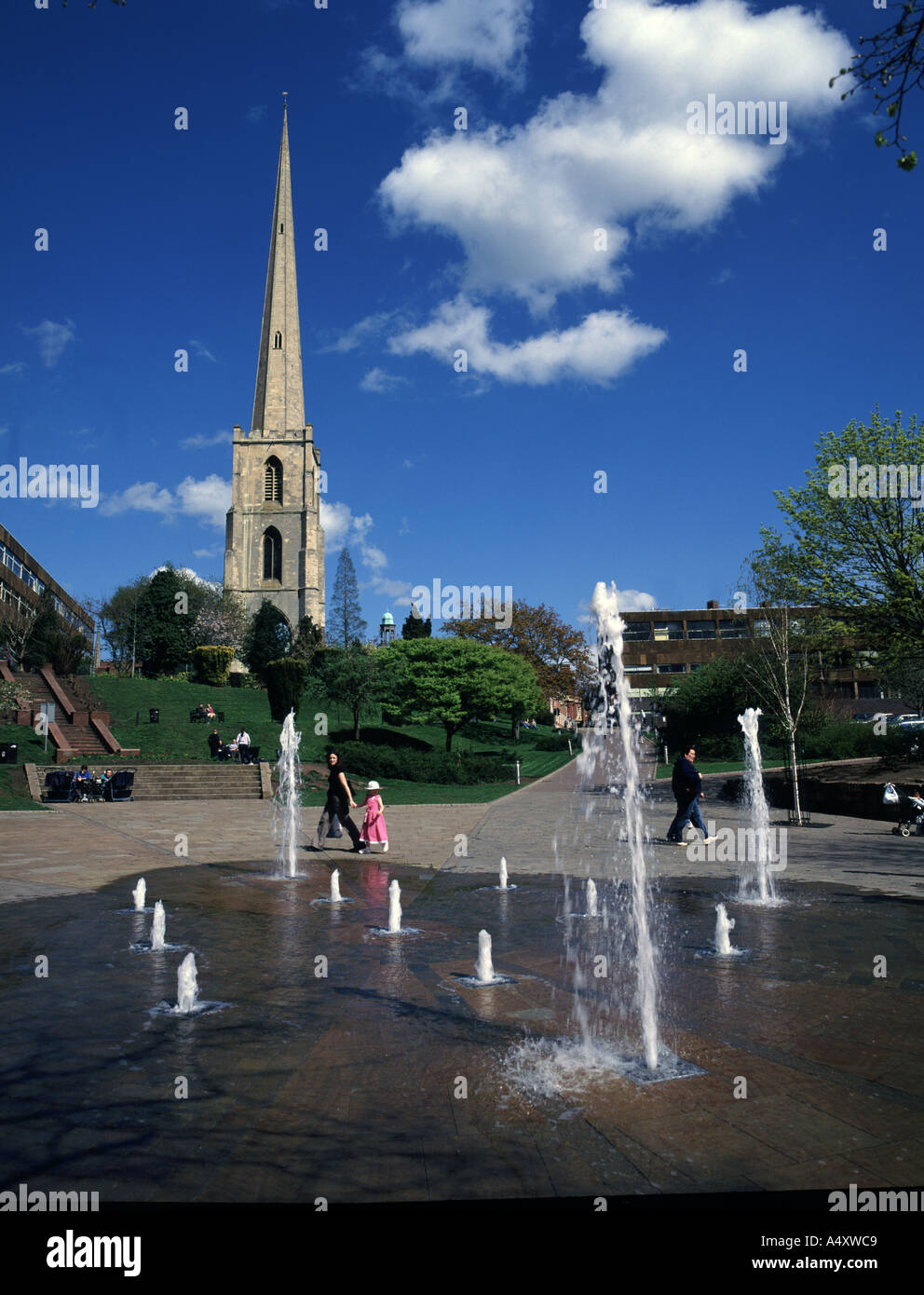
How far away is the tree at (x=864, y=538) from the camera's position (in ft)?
74.3

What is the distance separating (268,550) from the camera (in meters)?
83.8

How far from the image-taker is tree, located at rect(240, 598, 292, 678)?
67.6m

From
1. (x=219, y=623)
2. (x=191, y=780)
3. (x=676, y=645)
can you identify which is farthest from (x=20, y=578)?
(x=676, y=645)

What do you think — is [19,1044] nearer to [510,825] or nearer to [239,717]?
[510,825]

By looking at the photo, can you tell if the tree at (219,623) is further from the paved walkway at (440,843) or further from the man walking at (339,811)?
the man walking at (339,811)

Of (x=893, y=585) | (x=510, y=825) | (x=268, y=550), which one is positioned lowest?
(x=510, y=825)

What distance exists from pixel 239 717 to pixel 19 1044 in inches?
1619

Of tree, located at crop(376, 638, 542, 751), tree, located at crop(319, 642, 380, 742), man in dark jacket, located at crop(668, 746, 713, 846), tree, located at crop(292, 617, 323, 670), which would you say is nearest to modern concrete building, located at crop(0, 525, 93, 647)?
tree, located at crop(292, 617, 323, 670)

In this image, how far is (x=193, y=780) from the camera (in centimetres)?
2933

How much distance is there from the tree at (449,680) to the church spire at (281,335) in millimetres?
41659

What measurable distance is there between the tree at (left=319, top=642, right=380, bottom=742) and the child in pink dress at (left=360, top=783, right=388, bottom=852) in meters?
28.0

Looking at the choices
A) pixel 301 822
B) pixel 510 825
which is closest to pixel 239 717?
pixel 301 822

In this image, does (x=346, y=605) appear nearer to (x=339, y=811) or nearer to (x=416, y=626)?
(x=416, y=626)
